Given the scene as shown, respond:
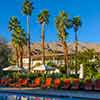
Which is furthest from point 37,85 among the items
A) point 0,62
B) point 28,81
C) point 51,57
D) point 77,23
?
point 51,57

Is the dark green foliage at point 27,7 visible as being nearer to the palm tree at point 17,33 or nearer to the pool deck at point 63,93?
the palm tree at point 17,33

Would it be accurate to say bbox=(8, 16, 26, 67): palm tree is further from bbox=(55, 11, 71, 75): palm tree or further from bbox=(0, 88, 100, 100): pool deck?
bbox=(0, 88, 100, 100): pool deck

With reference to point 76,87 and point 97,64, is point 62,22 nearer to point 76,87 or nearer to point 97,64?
point 97,64

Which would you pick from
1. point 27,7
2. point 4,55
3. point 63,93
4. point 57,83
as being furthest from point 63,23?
point 63,93

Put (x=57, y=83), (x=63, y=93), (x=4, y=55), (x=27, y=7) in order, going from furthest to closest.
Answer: (x=27, y=7) → (x=4, y=55) → (x=57, y=83) → (x=63, y=93)

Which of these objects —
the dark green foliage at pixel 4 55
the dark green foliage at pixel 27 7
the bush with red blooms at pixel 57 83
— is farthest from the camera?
the dark green foliage at pixel 27 7

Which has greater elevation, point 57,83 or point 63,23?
point 63,23

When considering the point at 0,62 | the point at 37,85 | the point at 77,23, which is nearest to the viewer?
the point at 37,85

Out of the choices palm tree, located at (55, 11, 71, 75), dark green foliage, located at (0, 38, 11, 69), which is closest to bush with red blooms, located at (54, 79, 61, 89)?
dark green foliage, located at (0, 38, 11, 69)

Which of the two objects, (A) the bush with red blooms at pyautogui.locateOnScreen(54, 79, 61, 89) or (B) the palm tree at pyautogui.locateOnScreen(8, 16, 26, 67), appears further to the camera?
(B) the palm tree at pyautogui.locateOnScreen(8, 16, 26, 67)

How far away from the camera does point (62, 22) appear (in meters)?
61.0

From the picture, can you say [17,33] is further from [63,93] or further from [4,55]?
[63,93]

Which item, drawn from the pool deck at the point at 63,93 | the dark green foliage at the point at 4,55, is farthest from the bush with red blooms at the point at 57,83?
the dark green foliage at the point at 4,55

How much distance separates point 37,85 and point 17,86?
2.27m
